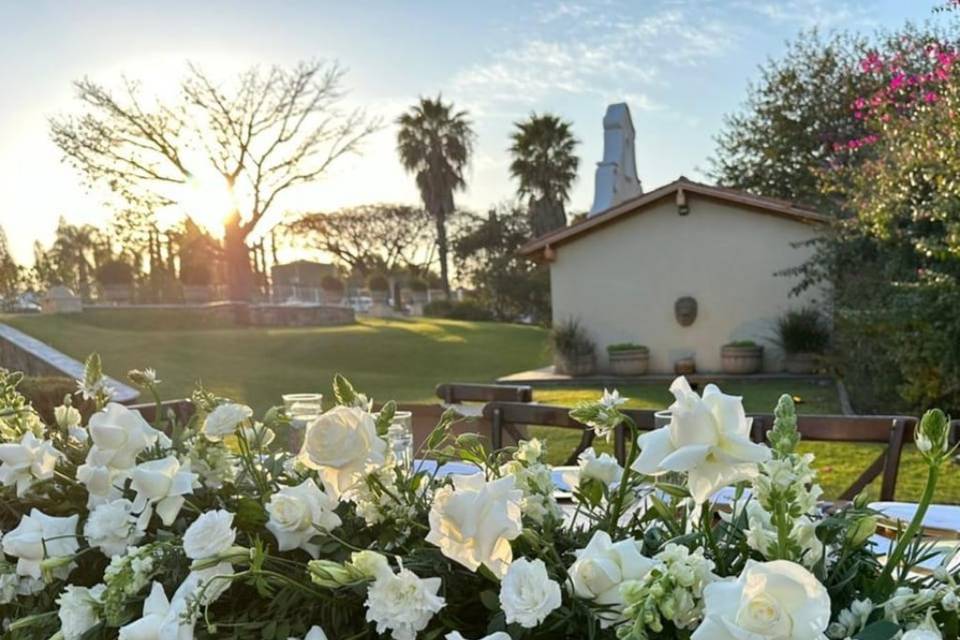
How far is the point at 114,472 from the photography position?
0.97 m

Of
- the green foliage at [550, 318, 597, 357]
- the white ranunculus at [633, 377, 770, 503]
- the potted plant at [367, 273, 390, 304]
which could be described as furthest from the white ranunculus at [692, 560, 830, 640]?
the potted plant at [367, 273, 390, 304]

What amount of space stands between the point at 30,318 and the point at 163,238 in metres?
5.89

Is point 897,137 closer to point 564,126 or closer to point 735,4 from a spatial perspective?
point 735,4

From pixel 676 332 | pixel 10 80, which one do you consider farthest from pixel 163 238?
pixel 676 332

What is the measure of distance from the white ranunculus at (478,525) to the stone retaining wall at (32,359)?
33.6ft

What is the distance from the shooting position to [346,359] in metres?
A: 15.8

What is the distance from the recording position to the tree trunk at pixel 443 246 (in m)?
29.5

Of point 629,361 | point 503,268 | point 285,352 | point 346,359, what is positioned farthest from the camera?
point 503,268

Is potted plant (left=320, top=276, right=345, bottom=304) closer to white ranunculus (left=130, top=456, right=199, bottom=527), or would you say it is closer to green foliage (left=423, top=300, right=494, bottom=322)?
green foliage (left=423, top=300, right=494, bottom=322)

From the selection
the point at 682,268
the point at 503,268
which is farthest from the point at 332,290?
the point at 682,268

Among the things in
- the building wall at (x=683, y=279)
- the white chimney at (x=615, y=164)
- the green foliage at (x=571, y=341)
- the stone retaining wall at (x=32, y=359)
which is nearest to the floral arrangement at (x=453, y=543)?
the stone retaining wall at (x=32, y=359)

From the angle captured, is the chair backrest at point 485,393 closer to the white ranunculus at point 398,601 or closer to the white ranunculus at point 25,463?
the white ranunculus at point 25,463

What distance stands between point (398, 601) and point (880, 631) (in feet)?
1.36

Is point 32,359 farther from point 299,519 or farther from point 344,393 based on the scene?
point 299,519
